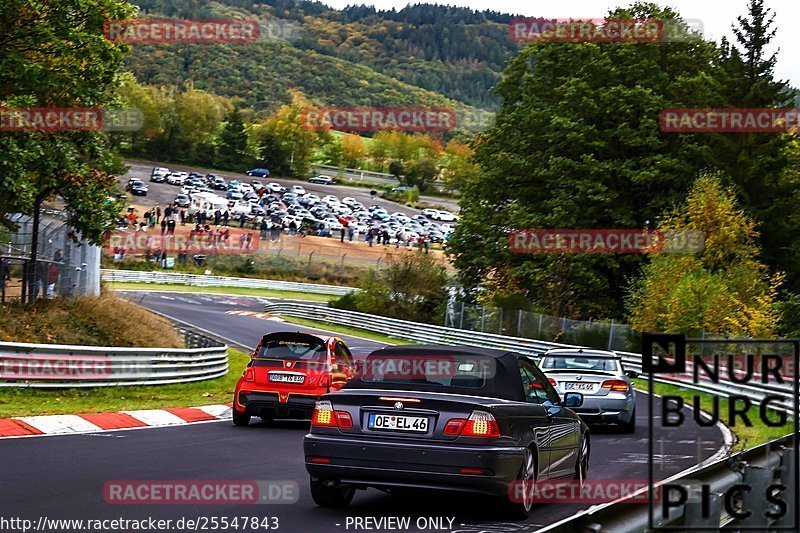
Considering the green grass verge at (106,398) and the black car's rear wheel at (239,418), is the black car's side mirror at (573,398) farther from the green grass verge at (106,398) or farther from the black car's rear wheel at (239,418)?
the green grass verge at (106,398)

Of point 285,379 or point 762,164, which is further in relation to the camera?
point 762,164

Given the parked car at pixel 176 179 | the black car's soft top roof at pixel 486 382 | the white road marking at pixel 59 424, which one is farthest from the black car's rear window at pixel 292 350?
the parked car at pixel 176 179

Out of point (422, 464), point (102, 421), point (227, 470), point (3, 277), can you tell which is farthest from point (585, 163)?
point (422, 464)

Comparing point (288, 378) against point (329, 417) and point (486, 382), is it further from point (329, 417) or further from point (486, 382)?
point (486, 382)

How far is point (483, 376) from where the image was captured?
10133 millimetres

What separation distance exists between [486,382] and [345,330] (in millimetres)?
49472

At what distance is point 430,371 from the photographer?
10203 mm

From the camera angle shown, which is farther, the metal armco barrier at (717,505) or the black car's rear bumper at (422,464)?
the black car's rear bumper at (422,464)

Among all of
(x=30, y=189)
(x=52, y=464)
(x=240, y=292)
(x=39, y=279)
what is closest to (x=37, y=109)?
(x=30, y=189)

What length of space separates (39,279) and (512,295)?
26620 millimetres

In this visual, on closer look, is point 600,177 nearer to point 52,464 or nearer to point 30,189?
point 30,189

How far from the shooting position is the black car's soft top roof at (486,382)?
9.94m

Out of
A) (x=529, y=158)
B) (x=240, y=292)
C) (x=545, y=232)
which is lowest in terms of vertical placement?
(x=240, y=292)

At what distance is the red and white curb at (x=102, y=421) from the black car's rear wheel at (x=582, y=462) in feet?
24.8
